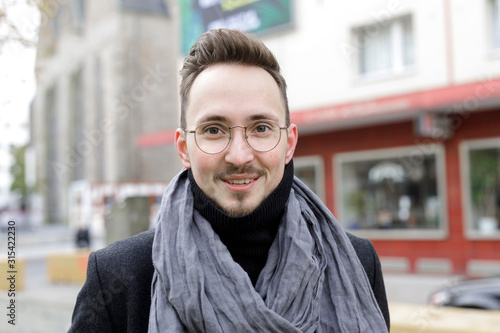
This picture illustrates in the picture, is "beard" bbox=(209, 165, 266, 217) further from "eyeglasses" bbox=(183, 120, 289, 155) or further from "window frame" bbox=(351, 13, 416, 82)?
"window frame" bbox=(351, 13, 416, 82)

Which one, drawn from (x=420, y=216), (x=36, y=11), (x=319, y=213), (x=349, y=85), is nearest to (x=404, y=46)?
(x=349, y=85)

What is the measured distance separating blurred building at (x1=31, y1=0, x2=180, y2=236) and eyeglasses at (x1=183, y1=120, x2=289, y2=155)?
1104 inches

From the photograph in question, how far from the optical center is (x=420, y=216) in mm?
14664

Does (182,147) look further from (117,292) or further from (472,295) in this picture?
(472,295)

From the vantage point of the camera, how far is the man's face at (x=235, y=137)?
1.70m

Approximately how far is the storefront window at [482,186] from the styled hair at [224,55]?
12756 millimetres

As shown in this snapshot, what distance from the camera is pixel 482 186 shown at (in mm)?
13594

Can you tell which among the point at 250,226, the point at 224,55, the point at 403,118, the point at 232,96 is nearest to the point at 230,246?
the point at 250,226

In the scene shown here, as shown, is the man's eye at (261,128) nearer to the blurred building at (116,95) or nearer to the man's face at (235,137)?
the man's face at (235,137)

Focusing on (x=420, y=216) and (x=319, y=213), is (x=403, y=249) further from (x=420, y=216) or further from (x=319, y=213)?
(x=319, y=213)

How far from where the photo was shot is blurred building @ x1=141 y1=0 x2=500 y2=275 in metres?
13.3

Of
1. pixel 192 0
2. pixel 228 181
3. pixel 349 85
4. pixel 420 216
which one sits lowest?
pixel 420 216

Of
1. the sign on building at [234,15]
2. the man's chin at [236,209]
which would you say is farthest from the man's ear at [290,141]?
the sign on building at [234,15]

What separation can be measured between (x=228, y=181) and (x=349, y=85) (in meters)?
14.3
